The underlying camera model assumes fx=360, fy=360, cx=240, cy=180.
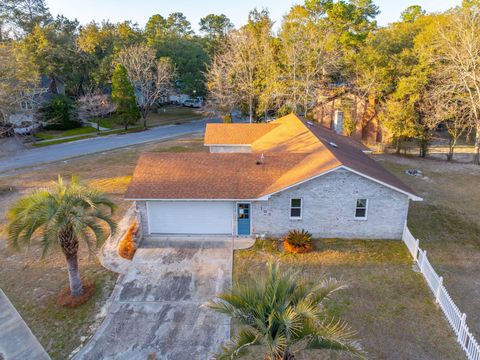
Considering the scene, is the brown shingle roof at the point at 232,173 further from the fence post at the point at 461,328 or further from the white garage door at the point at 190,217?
the fence post at the point at 461,328

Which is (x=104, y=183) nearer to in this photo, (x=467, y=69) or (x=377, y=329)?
(x=377, y=329)

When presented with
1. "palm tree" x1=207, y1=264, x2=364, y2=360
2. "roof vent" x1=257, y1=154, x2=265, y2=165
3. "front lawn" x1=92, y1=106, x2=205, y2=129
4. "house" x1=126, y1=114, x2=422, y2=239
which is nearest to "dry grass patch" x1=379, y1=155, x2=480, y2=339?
"house" x1=126, y1=114, x2=422, y2=239

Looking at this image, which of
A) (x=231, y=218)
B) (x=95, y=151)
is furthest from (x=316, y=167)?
(x=95, y=151)

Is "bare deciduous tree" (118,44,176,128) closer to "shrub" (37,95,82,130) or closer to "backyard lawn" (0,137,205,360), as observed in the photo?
"shrub" (37,95,82,130)

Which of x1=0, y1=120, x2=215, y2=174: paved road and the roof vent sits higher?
the roof vent

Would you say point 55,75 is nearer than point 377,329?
No

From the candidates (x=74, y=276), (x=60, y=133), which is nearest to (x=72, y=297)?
(x=74, y=276)
